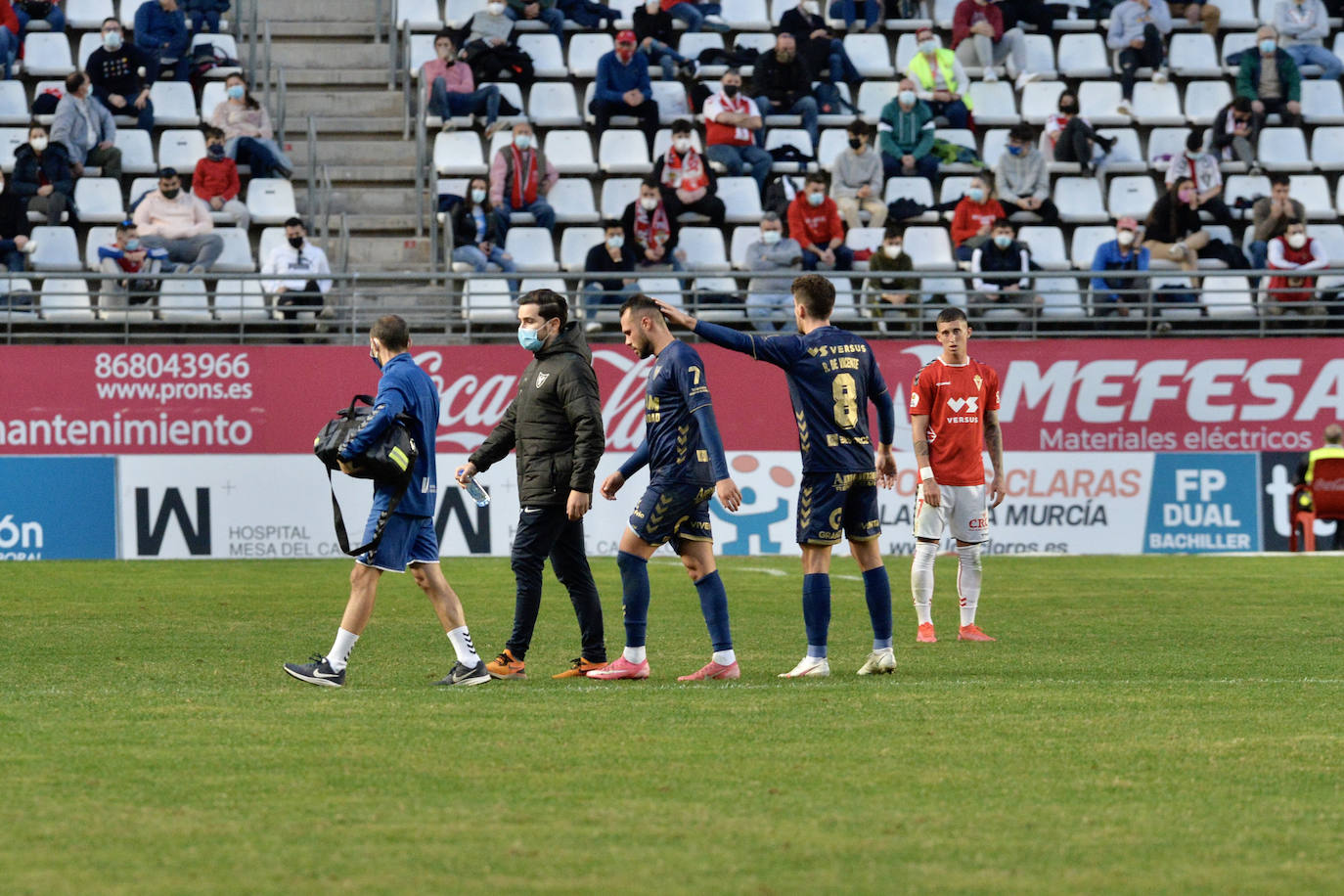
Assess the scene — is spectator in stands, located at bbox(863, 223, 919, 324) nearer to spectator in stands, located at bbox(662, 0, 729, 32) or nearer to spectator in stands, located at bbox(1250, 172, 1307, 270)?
spectator in stands, located at bbox(1250, 172, 1307, 270)

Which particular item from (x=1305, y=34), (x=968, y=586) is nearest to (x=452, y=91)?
(x=1305, y=34)

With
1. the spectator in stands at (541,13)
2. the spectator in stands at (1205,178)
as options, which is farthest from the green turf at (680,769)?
the spectator in stands at (541,13)

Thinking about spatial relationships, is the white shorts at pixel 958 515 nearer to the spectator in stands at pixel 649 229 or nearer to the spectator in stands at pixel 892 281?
the spectator in stands at pixel 892 281

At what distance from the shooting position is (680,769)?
23.0 ft

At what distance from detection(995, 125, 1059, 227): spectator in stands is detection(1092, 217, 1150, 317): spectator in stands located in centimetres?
129

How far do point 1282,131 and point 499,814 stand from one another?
24358 millimetres

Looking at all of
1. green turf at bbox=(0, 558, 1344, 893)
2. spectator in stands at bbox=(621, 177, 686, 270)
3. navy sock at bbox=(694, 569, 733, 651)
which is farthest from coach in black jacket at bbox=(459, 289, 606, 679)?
spectator in stands at bbox=(621, 177, 686, 270)

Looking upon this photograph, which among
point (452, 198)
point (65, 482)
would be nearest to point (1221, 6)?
point (452, 198)

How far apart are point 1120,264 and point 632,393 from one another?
687 cm

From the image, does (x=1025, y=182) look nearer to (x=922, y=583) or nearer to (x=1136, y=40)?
(x=1136, y=40)

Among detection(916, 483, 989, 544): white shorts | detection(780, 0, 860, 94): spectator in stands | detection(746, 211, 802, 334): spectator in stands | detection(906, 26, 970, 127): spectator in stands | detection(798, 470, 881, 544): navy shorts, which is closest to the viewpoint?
detection(798, 470, 881, 544): navy shorts

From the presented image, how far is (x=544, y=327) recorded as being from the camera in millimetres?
10180

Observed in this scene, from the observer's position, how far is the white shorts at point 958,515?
42.5 ft

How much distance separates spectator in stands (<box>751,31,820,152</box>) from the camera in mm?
26406
